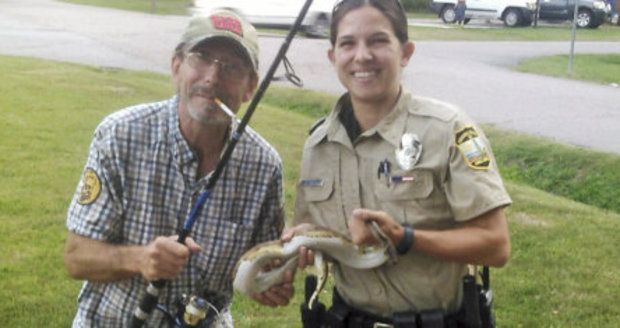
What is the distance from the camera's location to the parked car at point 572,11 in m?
36.4

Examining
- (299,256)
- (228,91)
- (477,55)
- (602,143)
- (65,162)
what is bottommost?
(477,55)

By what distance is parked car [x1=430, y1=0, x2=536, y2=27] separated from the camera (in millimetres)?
35281

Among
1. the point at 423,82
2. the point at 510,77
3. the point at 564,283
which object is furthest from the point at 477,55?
the point at 564,283

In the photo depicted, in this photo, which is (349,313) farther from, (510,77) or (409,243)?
(510,77)

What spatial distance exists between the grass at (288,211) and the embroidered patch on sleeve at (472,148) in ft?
9.33

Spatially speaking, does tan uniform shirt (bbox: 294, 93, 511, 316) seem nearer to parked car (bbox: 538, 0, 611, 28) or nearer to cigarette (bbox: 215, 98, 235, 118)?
cigarette (bbox: 215, 98, 235, 118)

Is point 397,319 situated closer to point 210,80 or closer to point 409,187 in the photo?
point 409,187

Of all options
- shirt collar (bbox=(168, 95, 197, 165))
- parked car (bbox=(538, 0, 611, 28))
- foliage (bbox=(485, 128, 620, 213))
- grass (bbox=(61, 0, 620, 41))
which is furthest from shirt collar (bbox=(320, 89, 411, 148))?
parked car (bbox=(538, 0, 611, 28))

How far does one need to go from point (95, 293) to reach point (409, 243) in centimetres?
116

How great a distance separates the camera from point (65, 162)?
29.3 ft

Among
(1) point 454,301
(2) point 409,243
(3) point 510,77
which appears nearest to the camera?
(2) point 409,243

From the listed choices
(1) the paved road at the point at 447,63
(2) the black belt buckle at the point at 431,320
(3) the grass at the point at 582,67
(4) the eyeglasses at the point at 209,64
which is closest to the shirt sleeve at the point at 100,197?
(4) the eyeglasses at the point at 209,64

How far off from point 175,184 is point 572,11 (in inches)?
1379

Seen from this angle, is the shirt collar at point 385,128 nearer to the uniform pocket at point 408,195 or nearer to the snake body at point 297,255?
the uniform pocket at point 408,195
